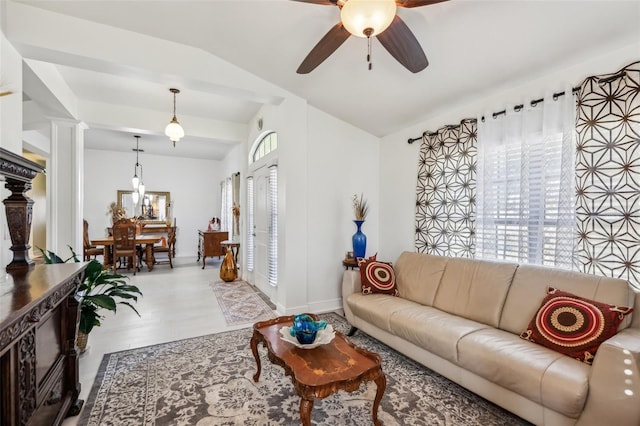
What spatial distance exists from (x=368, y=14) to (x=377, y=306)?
7.33ft

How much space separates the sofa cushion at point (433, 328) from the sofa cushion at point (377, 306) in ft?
0.23

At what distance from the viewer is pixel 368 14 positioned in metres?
1.38

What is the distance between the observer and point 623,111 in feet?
6.54

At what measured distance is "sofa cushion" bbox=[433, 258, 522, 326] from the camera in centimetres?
234

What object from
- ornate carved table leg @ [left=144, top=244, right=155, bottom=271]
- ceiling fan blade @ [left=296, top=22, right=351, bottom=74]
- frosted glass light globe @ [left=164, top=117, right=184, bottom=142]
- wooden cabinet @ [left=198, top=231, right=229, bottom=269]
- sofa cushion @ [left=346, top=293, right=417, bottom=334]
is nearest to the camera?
ceiling fan blade @ [left=296, top=22, right=351, bottom=74]

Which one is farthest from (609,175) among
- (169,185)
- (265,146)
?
(169,185)

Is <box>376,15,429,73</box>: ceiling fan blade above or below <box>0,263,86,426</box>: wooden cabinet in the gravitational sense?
above

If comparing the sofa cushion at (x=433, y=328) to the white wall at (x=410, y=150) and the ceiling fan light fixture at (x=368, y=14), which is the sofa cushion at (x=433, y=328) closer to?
the white wall at (x=410, y=150)

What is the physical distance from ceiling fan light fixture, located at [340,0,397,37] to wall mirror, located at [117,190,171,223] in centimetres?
784

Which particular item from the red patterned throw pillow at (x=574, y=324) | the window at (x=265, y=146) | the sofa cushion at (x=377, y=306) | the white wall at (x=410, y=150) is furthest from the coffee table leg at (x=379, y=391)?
the window at (x=265, y=146)

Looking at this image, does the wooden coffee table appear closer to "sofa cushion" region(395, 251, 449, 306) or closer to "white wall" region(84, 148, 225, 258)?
"sofa cushion" region(395, 251, 449, 306)

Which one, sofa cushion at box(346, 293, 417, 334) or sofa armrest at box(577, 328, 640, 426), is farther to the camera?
sofa cushion at box(346, 293, 417, 334)

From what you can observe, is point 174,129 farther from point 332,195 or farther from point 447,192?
point 447,192

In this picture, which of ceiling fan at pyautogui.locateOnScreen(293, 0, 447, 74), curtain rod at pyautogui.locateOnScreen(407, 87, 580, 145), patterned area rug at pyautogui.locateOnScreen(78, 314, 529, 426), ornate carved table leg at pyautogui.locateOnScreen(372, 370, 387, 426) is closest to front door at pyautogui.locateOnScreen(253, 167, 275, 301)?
patterned area rug at pyautogui.locateOnScreen(78, 314, 529, 426)
